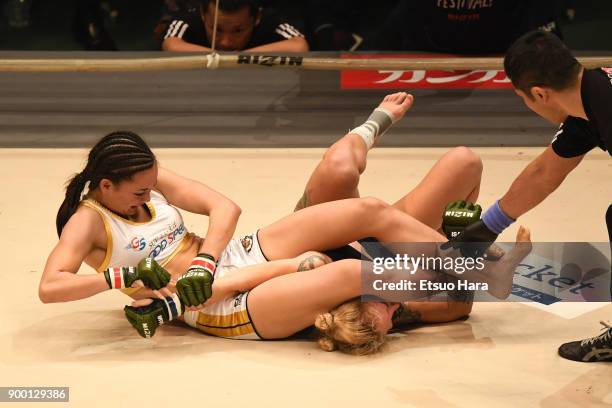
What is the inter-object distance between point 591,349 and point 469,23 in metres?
2.47

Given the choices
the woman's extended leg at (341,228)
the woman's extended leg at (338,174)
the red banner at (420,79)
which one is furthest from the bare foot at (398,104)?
the red banner at (420,79)

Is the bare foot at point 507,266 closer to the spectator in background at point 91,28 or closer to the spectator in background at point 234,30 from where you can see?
the spectator in background at point 234,30

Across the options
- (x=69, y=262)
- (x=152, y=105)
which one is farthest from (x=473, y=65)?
(x=69, y=262)

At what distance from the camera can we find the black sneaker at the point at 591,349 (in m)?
2.61

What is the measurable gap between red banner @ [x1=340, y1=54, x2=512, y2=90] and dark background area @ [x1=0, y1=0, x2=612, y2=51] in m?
1.01

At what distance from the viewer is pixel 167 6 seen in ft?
17.6

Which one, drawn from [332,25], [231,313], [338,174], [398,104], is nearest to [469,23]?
[332,25]

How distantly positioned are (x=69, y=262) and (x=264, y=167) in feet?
5.55

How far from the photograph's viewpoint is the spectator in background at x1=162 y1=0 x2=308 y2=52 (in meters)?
4.75

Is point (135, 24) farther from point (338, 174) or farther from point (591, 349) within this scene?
point (591, 349)

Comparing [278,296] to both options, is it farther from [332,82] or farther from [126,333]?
[332,82]

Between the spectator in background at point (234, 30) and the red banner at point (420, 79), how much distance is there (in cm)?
36

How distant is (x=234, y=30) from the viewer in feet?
15.7

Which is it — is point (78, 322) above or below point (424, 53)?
below
